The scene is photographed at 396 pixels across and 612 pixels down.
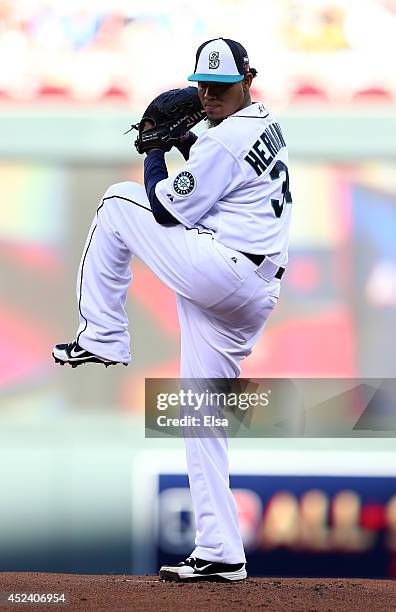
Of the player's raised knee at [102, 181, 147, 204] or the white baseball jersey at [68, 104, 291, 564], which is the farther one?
the player's raised knee at [102, 181, 147, 204]

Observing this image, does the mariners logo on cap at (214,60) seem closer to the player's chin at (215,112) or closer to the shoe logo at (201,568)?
the player's chin at (215,112)

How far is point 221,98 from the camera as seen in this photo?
3.65 meters

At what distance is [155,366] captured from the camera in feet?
17.7

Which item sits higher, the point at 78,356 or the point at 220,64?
the point at 220,64

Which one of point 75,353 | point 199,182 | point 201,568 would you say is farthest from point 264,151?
point 201,568

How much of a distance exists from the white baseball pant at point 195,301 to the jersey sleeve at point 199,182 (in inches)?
3.2

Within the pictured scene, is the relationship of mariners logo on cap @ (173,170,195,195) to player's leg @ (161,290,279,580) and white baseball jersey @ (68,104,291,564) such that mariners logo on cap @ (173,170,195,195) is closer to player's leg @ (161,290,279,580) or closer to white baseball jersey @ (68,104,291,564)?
white baseball jersey @ (68,104,291,564)

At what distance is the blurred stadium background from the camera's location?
5.34 meters

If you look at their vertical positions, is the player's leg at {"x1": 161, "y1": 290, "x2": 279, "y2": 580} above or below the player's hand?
below

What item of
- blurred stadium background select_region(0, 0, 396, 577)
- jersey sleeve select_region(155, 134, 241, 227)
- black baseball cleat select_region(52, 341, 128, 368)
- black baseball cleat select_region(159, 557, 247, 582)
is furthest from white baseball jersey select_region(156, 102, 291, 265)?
blurred stadium background select_region(0, 0, 396, 577)

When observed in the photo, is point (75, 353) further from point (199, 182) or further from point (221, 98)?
point (221, 98)

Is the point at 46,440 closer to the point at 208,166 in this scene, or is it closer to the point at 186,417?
the point at 186,417

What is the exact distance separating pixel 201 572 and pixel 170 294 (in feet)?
6.33

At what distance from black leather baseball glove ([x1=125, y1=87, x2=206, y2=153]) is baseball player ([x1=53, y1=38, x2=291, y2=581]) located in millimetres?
27
